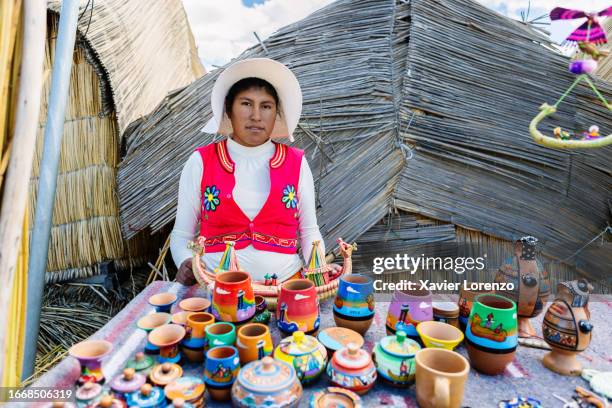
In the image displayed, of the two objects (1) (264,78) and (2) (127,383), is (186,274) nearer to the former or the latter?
(2) (127,383)

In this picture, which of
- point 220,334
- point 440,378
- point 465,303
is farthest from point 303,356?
point 465,303

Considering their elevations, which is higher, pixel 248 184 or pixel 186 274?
pixel 248 184

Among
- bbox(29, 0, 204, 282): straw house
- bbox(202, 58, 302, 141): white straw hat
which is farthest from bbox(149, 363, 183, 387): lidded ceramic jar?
bbox(29, 0, 204, 282): straw house

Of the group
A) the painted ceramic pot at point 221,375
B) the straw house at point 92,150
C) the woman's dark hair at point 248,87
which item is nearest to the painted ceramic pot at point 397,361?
the painted ceramic pot at point 221,375

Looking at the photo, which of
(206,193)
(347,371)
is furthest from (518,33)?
(347,371)

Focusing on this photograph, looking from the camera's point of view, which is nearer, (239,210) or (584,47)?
(584,47)

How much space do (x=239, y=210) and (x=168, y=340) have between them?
76 centimetres

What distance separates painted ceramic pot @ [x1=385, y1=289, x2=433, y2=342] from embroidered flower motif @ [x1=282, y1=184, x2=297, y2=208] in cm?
77

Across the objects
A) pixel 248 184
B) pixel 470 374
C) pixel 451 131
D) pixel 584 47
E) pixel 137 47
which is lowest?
pixel 470 374

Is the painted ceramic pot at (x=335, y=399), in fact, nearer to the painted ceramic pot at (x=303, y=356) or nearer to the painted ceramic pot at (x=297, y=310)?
the painted ceramic pot at (x=303, y=356)

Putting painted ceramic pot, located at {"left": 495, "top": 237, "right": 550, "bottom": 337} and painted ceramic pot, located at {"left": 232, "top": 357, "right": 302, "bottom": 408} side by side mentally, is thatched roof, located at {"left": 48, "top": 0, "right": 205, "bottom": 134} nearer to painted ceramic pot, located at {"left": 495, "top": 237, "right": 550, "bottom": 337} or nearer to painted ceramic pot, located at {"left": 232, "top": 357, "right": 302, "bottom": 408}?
painted ceramic pot, located at {"left": 232, "top": 357, "right": 302, "bottom": 408}

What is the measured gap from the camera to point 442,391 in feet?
2.98

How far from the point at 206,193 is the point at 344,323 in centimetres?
90

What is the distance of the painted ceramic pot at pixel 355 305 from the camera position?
4.18 feet
